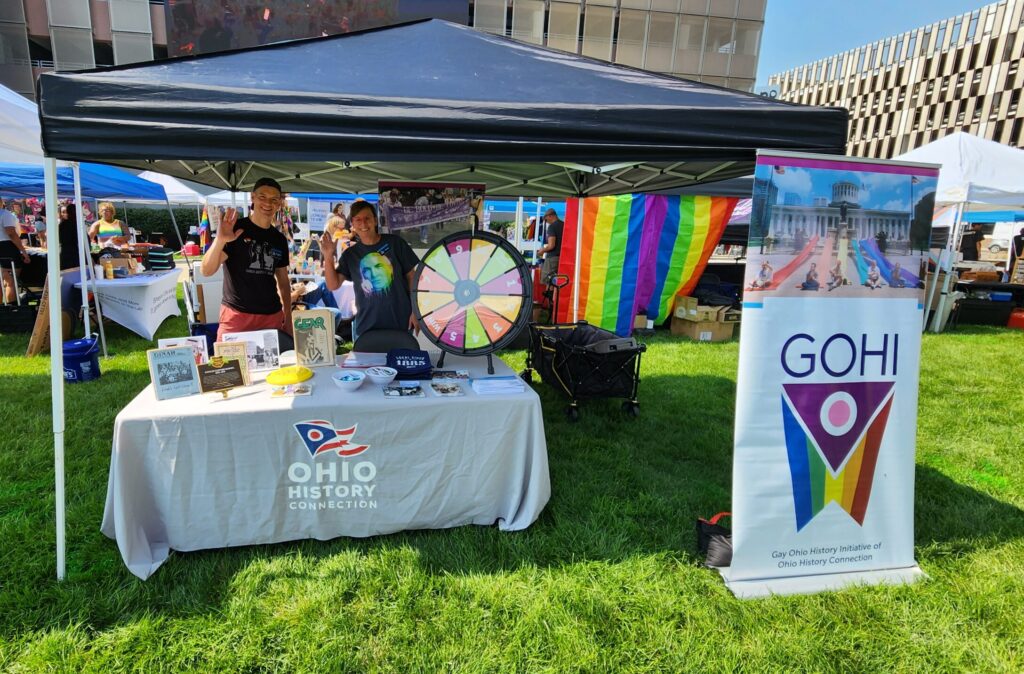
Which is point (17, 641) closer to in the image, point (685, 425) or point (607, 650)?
point (607, 650)

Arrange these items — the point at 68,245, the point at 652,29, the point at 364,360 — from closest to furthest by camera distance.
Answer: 1. the point at 364,360
2. the point at 68,245
3. the point at 652,29

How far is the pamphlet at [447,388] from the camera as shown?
89.7 inches

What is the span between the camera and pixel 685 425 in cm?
373

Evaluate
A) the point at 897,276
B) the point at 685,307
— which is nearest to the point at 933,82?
the point at 685,307

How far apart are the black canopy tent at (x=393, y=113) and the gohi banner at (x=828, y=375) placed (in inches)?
10.3

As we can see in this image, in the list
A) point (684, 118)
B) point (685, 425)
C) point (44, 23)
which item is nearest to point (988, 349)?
point (685, 425)

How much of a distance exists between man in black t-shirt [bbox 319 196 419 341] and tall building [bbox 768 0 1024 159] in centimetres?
3669

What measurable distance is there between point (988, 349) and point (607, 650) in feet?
24.2

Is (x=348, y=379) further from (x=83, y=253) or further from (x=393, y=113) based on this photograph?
(x=83, y=253)

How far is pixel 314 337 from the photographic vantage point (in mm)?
2502

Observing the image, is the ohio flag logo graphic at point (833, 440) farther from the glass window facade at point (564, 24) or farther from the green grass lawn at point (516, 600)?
the glass window facade at point (564, 24)

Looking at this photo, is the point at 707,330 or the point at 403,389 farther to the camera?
the point at 707,330

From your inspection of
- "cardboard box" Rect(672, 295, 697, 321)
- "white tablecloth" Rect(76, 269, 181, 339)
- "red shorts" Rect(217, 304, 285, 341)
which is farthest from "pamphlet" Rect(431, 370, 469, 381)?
"cardboard box" Rect(672, 295, 697, 321)

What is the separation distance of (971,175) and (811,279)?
7.49 meters
